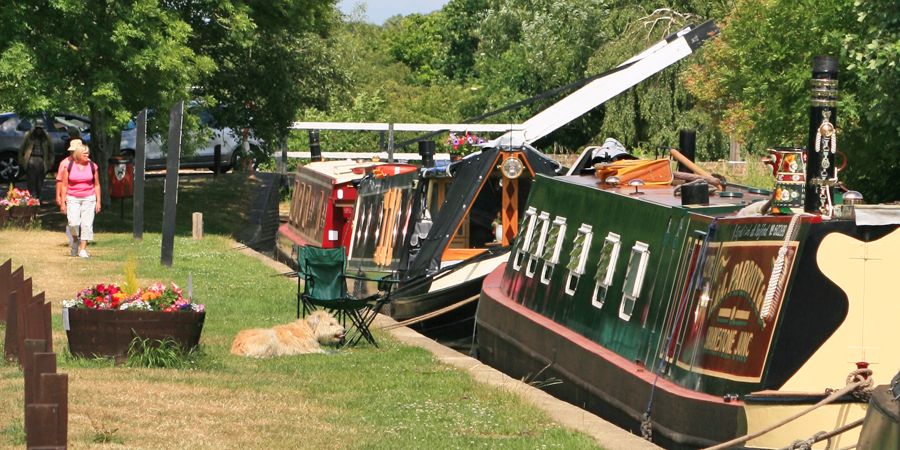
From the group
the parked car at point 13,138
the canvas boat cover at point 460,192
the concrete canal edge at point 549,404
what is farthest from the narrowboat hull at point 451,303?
the parked car at point 13,138

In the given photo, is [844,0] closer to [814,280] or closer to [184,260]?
[184,260]

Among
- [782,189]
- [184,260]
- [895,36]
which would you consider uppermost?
[895,36]

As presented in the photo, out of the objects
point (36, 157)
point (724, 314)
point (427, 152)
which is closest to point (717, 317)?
point (724, 314)

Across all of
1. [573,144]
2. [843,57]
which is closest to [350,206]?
[843,57]

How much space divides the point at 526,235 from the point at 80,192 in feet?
24.5

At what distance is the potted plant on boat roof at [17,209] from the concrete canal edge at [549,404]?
11431 millimetres

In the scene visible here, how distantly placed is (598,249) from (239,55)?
20829 millimetres

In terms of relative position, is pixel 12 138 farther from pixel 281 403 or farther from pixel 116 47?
pixel 281 403

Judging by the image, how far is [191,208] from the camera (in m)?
33.2

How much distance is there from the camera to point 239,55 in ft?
109

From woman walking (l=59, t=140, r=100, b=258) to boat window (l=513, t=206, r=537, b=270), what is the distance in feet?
23.1

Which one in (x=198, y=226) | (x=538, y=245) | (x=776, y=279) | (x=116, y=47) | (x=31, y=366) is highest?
(x=116, y=47)

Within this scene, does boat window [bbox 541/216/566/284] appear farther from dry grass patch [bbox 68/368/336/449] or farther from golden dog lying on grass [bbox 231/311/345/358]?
dry grass patch [bbox 68/368/336/449]

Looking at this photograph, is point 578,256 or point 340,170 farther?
point 340,170
